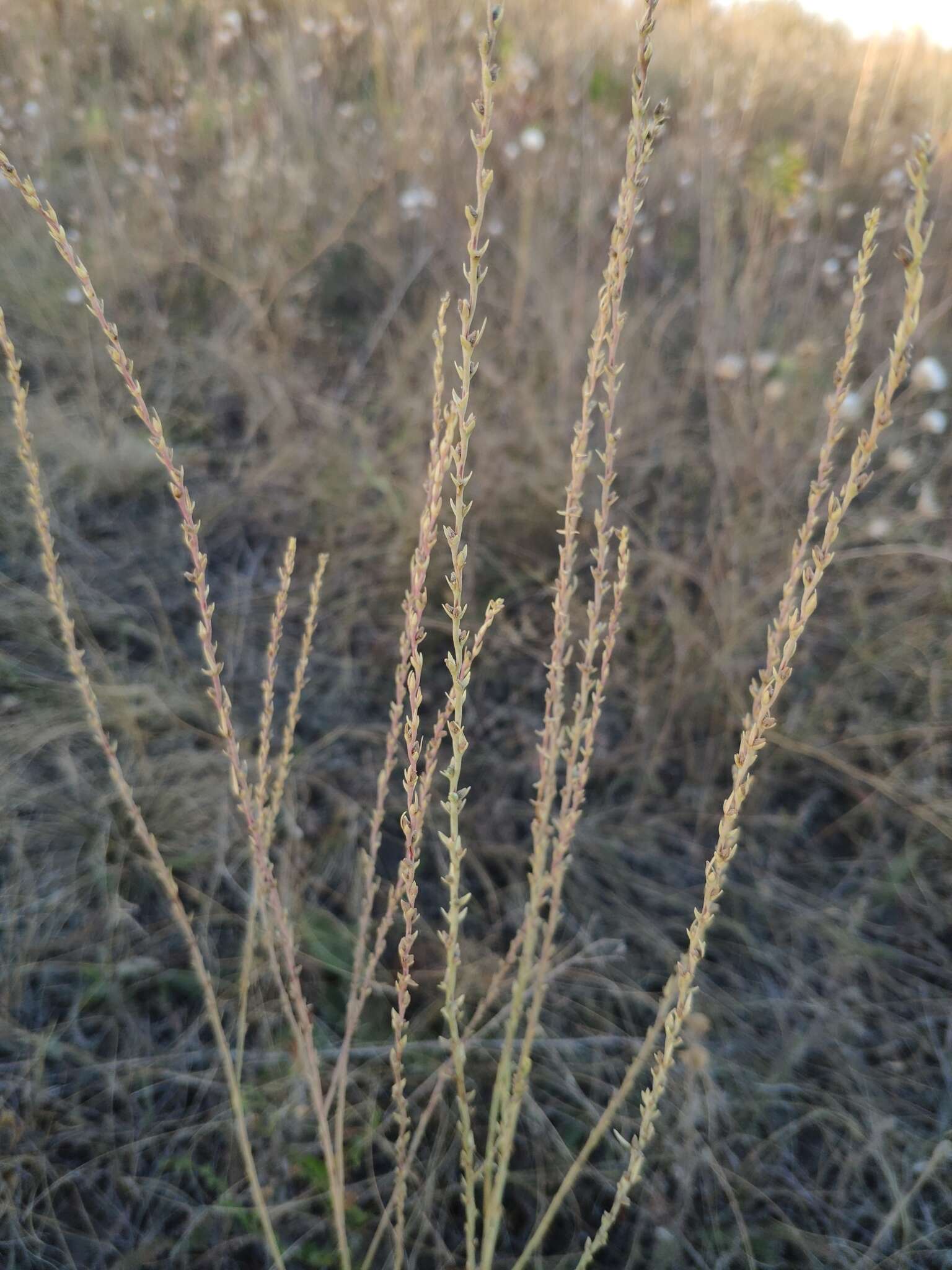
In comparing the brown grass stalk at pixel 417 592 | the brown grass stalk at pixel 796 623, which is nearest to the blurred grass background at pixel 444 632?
the brown grass stalk at pixel 417 592

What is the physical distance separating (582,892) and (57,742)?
3.35ft

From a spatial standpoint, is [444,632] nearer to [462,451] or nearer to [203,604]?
[203,604]

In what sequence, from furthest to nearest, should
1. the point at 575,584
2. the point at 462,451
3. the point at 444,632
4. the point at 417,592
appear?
the point at 444,632, the point at 575,584, the point at 417,592, the point at 462,451

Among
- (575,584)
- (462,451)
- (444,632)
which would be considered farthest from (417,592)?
(444,632)

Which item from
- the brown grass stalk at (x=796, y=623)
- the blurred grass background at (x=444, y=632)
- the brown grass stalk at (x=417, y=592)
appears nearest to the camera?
the brown grass stalk at (x=796, y=623)

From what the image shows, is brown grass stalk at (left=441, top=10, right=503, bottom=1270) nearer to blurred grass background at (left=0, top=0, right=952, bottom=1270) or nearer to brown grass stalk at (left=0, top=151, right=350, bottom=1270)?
brown grass stalk at (left=0, top=151, right=350, bottom=1270)

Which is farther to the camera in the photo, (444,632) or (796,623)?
(444,632)

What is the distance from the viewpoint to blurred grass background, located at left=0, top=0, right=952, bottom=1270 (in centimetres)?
119

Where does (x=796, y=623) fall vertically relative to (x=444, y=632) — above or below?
below

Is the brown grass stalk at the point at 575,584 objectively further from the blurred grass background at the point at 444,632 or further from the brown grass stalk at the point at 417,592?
the blurred grass background at the point at 444,632

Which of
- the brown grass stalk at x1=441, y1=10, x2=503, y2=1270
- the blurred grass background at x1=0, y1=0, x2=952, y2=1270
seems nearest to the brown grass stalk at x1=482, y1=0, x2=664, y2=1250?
the brown grass stalk at x1=441, y1=10, x2=503, y2=1270

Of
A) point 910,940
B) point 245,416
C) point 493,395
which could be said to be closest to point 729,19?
point 493,395

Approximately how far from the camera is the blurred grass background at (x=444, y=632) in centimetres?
119

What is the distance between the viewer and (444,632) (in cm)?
198
